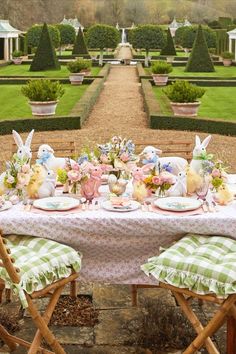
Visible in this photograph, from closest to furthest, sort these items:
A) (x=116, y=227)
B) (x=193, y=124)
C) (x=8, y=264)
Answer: (x=8, y=264) → (x=116, y=227) → (x=193, y=124)

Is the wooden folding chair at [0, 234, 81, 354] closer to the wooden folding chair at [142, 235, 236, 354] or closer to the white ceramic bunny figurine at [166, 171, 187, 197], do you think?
the wooden folding chair at [142, 235, 236, 354]

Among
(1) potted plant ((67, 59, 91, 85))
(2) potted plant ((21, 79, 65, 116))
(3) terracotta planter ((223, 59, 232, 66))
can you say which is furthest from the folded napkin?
(3) terracotta planter ((223, 59, 232, 66))

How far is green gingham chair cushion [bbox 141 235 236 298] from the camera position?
12.2ft

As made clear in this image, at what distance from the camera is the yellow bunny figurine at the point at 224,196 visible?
4.55 m

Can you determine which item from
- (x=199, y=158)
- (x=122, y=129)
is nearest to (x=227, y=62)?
(x=122, y=129)

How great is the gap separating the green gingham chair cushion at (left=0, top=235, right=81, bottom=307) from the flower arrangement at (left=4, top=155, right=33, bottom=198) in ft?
1.48

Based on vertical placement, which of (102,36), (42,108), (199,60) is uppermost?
(102,36)

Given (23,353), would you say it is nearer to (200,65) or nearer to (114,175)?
(114,175)

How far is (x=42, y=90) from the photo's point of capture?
51.6ft

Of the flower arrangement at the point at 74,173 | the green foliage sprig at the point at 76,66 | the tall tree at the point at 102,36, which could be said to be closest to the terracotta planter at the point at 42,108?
the green foliage sprig at the point at 76,66

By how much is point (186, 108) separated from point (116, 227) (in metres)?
11.8

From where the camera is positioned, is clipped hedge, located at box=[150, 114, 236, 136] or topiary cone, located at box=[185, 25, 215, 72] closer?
clipped hedge, located at box=[150, 114, 236, 136]

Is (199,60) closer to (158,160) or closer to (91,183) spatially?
(158,160)

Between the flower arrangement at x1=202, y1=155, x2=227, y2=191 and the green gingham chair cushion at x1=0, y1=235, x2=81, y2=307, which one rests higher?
the flower arrangement at x1=202, y1=155, x2=227, y2=191
